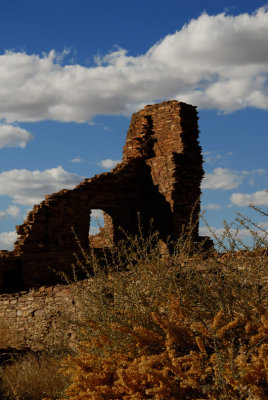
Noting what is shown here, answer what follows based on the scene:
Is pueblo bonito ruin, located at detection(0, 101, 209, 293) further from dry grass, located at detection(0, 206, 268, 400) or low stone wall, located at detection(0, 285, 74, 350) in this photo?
dry grass, located at detection(0, 206, 268, 400)

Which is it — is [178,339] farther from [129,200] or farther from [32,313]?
[129,200]

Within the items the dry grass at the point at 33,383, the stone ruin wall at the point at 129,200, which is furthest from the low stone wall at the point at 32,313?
the dry grass at the point at 33,383

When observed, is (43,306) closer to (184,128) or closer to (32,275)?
(32,275)

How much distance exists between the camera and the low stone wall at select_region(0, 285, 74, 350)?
35.9 feet

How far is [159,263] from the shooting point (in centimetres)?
576

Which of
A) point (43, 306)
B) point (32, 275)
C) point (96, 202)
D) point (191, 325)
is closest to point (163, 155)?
point (96, 202)

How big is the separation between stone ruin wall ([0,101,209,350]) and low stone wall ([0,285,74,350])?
2085mm

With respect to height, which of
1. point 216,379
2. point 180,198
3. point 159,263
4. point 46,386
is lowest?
→ point 46,386

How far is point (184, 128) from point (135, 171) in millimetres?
2435

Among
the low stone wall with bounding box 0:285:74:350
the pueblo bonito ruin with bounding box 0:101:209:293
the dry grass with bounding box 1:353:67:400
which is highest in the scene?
the pueblo bonito ruin with bounding box 0:101:209:293

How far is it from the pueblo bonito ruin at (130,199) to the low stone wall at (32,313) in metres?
2.23

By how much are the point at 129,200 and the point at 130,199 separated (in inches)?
2.1

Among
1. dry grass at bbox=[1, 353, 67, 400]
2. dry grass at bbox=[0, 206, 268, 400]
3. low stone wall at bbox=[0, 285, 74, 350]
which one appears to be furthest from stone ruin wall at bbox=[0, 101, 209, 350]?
dry grass at bbox=[0, 206, 268, 400]

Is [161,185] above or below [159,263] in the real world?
above
